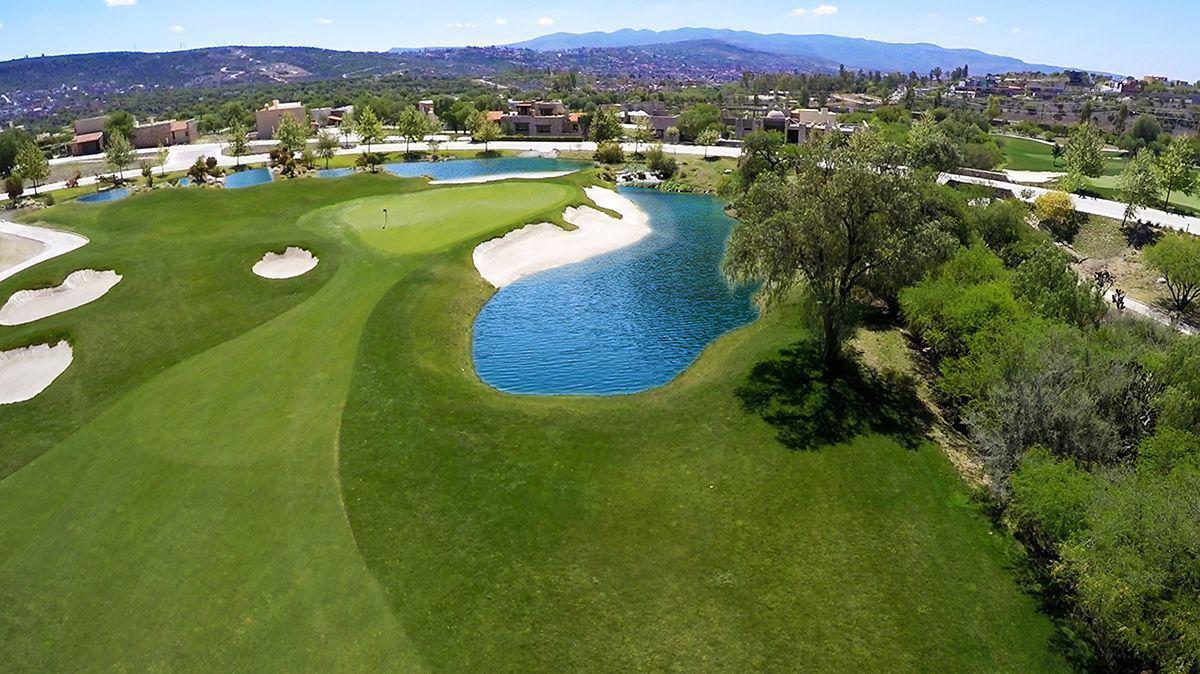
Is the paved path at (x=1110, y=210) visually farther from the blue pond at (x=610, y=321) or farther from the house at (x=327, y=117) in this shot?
the house at (x=327, y=117)

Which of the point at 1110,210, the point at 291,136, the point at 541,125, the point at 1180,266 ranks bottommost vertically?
the point at 1180,266

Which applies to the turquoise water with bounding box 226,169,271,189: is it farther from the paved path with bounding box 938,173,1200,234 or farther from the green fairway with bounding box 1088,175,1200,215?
the green fairway with bounding box 1088,175,1200,215

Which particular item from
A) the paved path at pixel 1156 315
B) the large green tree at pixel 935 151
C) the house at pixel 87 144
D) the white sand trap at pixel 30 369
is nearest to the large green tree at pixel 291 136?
the house at pixel 87 144

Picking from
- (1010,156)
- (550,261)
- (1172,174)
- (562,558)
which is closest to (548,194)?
(550,261)

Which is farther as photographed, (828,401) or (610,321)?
(610,321)

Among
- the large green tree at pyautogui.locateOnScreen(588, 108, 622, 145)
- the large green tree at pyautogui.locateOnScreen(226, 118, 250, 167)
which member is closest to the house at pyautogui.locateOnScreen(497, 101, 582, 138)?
the large green tree at pyautogui.locateOnScreen(588, 108, 622, 145)

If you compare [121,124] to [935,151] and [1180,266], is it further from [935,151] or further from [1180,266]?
[1180,266]

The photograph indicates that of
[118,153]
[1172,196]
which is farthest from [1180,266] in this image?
[118,153]

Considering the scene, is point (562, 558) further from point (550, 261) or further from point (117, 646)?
point (550, 261)
